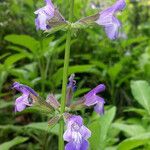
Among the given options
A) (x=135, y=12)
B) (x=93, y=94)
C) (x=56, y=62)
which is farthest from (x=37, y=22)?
(x=135, y=12)

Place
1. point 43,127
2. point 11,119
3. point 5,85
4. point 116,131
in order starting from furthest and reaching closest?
1. point 5,85
2. point 11,119
3. point 116,131
4. point 43,127

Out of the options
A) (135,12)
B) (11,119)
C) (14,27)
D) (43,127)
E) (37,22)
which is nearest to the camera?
(37,22)

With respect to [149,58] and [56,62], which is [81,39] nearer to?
[149,58]

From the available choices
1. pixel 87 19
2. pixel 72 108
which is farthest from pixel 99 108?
pixel 87 19

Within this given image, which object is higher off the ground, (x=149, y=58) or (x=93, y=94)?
(x=149, y=58)

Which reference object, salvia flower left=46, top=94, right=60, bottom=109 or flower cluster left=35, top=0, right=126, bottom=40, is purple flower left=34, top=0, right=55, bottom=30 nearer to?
flower cluster left=35, top=0, right=126, bottom=40

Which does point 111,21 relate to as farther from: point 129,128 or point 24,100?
point 129,128
